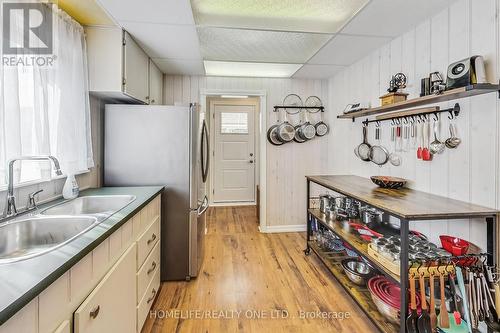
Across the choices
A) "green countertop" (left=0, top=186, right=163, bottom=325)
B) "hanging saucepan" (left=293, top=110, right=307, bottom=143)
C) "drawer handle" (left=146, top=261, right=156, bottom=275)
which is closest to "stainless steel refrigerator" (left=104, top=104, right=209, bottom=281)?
"drawer handle" (left=146, top=261, right=156, bottom=275)

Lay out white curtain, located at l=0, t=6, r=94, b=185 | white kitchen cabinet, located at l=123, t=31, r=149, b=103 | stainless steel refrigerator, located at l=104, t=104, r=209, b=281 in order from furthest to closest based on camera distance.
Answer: stainless steel refrigerator, located at l=104, t=104, r=209, b=281 < white kitchen cabinet, located at l=123, t=31, r=149, b=103 < white curtain, located at l=0, t=6, r=94, b=185

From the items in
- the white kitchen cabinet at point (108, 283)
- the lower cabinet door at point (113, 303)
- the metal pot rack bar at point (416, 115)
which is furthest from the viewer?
the metal pot rack bar at point (416, 115)

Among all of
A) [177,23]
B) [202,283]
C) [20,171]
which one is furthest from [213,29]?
[202,283]

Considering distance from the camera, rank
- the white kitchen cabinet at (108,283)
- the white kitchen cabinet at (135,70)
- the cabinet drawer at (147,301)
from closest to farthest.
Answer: the white kitchen cabinet at (108,283), the cabinet drawer at (147,301), the white kitchen cabinet at (135,70)

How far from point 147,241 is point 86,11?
167 cm

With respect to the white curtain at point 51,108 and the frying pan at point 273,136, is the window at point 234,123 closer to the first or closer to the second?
the frying pan at point 273,136

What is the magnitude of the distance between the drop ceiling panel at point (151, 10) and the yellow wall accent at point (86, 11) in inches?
2.9

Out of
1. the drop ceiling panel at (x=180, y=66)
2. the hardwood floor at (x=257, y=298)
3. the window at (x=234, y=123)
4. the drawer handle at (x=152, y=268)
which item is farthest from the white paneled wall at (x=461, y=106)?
the window at (x=234, y=123)

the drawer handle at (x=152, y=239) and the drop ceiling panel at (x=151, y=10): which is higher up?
the drop ceiling panel at (x=151, y=10)

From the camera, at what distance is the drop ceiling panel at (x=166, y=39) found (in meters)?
2.06

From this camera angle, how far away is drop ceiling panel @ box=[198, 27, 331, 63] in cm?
228
